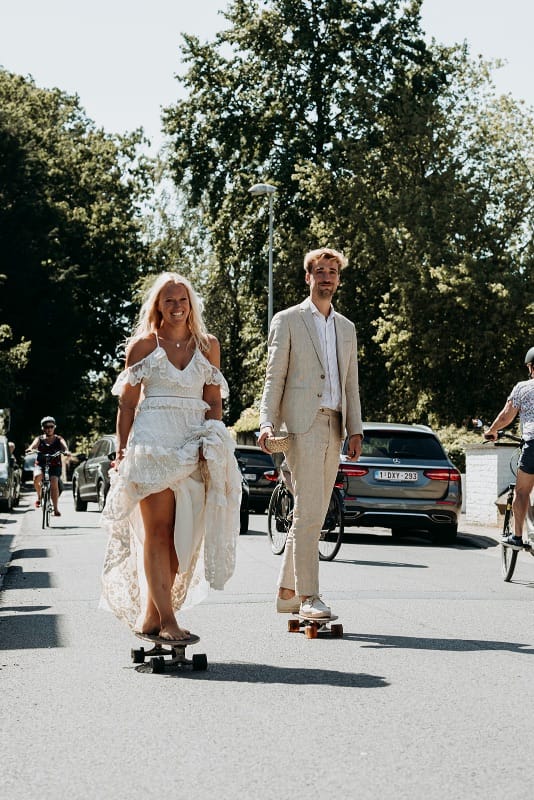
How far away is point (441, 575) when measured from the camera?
471 inches

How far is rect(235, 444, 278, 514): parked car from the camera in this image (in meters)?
27.0

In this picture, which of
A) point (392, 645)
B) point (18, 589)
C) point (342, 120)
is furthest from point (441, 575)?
point (342, 120)

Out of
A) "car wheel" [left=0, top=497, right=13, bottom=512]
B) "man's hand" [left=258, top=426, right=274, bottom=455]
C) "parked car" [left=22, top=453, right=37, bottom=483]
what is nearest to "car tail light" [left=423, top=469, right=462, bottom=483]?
"man's hand" [left=258, top=426, right=274, bottom=455]

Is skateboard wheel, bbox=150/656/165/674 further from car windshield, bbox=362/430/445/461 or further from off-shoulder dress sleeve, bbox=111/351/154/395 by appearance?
car windshield, bbox=362/430/445/461

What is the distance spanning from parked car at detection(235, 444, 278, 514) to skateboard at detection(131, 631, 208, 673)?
1936cm

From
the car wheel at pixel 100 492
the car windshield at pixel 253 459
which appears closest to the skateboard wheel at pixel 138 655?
the car wheel at pixel 100 492

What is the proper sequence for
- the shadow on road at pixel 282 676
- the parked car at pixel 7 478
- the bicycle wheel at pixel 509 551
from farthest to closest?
the parked car at pixel 7 478 < the bicycle wheel at pixel 509 551 < the shadow on road at pixel 282 676

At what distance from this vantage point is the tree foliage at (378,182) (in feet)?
114

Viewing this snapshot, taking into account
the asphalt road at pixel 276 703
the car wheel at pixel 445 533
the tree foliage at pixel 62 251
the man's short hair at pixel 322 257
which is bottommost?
the asphalt road at pixel 276 703

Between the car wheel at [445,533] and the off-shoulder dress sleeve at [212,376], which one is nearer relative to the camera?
the off-shoulder dress sleeve at [212,376]

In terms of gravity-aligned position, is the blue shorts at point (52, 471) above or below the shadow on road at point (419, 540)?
above

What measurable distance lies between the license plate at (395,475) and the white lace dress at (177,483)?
9.99 m

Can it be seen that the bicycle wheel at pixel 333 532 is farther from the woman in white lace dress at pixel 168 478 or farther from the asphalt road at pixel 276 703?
the woman in white lace dress at pixel 168 478

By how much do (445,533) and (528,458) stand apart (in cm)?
650
